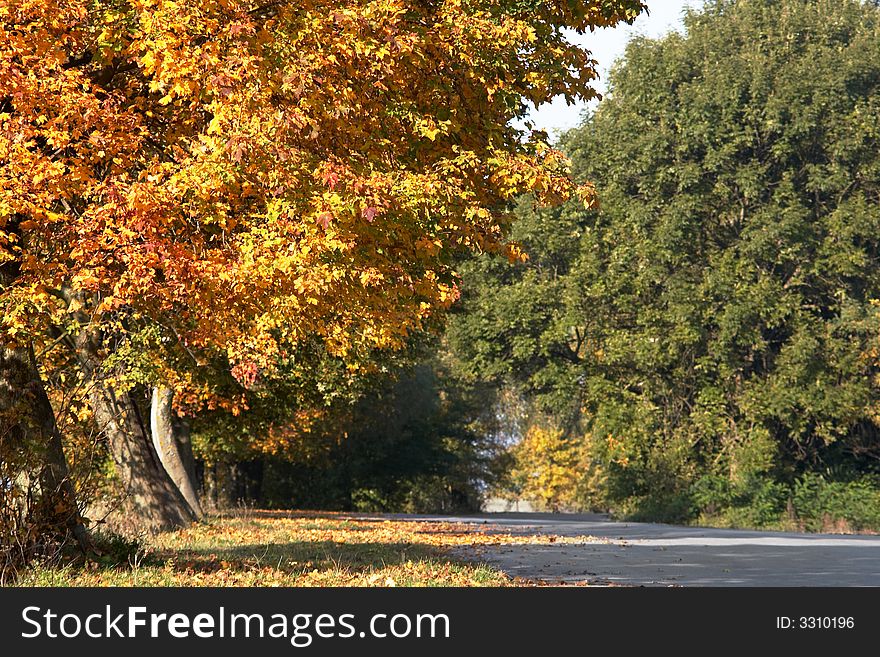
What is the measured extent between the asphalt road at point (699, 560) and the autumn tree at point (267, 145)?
4494 millimetres

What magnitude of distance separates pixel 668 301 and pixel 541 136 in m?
22.0

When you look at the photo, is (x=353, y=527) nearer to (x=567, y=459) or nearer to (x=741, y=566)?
(x=741, y=566)

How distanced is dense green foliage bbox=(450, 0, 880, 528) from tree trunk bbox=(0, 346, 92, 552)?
2363 centimetres

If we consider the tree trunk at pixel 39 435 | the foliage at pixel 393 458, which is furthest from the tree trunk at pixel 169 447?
the foliage at pixel 393 458

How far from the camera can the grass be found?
1256 cm

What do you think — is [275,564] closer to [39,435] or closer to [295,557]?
[295,557]

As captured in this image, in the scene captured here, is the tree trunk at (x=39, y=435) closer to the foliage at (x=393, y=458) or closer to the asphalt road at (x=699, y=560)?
the asphalt road at (x=699, y=560)

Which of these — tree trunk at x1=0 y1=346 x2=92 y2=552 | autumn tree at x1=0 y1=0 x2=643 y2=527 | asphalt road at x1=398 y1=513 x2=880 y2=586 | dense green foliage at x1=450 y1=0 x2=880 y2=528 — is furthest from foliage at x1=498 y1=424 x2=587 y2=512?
tree trunk at x1=0 y1=346 x2=92 y2=552

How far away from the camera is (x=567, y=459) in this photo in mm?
72125

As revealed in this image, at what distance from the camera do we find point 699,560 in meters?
18.8

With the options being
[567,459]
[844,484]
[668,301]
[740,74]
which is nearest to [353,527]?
[668,301]

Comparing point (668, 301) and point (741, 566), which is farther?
point (668, 301)

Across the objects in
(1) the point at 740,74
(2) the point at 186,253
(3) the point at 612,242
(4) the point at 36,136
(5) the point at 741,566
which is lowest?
(5) the point at 741,566
